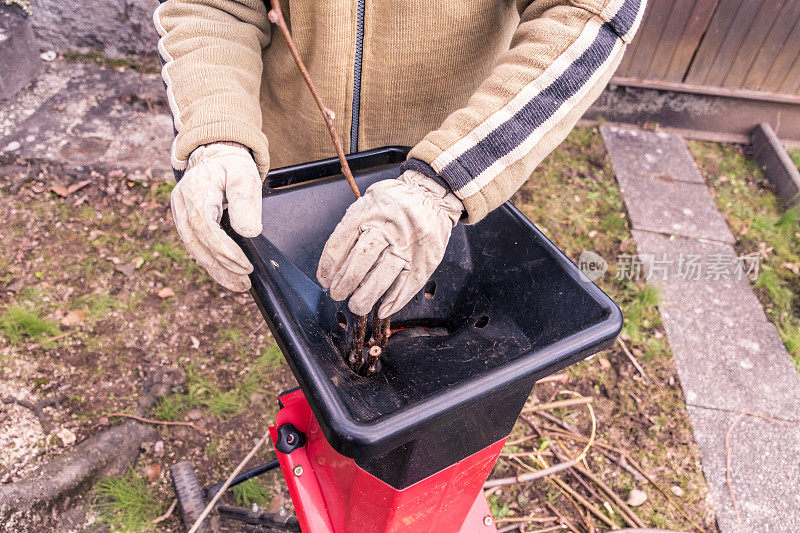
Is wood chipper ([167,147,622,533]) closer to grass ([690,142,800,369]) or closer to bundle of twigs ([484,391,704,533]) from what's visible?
bundle of twigs ([484,391,704,533])

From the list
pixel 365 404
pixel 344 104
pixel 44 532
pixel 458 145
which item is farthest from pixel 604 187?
pixel 44 532

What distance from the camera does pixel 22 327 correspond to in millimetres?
2311

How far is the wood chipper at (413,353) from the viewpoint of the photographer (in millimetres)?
854

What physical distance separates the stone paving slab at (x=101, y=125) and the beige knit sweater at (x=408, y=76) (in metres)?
1.81

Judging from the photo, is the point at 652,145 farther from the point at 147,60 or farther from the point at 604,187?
the point at 147,60

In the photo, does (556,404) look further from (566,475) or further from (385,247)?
(385,247)

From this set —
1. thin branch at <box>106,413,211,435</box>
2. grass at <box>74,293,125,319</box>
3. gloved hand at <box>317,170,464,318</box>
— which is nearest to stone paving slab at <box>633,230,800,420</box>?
gloved hand at <box>317,170,464,318</box>

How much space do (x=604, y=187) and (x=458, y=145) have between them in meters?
2.79

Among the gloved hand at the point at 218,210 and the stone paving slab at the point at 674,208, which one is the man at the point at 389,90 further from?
the stone paving slab at the point at 674,208

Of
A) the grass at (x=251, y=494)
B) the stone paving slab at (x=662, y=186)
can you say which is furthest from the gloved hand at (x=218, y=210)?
the stone paving slab at (x=662, y=186)

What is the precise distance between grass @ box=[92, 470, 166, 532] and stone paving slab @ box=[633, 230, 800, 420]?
2392 millimetres

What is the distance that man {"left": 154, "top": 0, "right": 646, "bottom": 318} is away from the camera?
979mm

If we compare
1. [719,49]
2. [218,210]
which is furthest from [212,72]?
[719,49]

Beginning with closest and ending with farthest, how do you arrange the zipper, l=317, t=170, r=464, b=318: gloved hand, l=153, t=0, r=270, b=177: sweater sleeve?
1. l=317, t=170, r=464, b=318: gloved hand
2. l=153, t=0, r=270, b=177: sweater sleeve
3. the zipper
